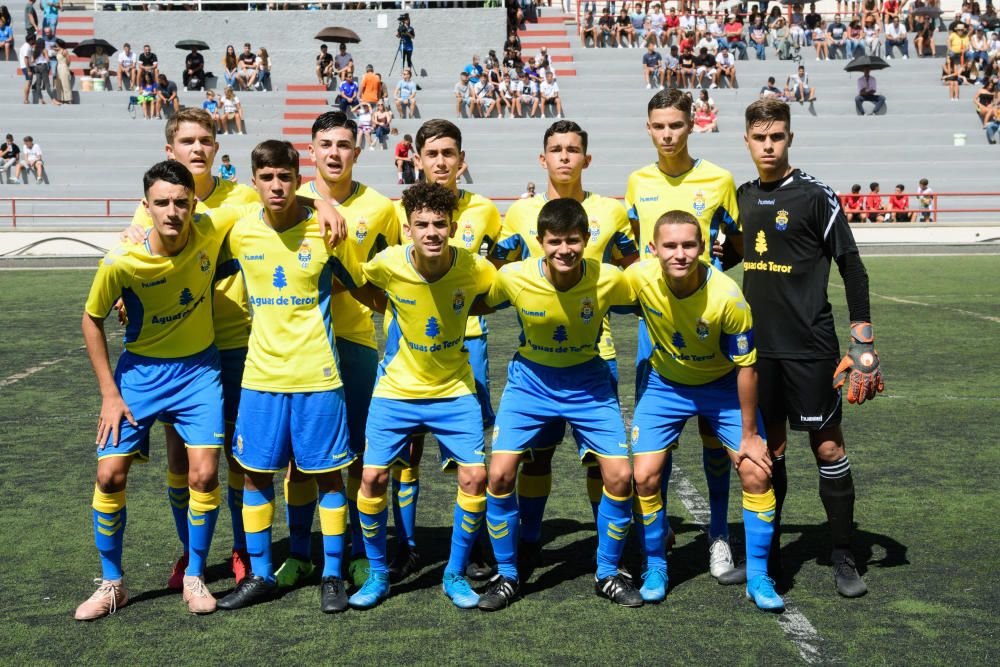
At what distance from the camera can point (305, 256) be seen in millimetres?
5391

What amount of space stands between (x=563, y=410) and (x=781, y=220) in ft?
4.69

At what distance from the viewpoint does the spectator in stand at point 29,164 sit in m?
30.2

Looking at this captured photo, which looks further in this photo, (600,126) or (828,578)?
(600,126)

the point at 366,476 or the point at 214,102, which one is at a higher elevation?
the point at 214,102

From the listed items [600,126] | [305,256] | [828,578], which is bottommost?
[828,578]

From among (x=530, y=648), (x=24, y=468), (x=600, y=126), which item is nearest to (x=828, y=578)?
(x=530, y=648)

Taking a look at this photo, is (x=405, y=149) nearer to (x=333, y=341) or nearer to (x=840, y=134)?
(x=840, y=134)

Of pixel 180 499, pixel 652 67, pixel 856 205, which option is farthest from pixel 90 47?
pixel 180 499

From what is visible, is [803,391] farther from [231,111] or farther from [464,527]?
[231,111]

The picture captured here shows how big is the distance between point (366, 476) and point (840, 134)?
2995cm

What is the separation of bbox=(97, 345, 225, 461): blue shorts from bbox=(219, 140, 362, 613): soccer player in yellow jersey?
148mm

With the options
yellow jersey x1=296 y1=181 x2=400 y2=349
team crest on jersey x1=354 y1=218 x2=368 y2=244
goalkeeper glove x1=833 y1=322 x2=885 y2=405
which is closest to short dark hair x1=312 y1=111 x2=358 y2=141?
yellow jersey x1=296 y1=181 x2=400 y2=349

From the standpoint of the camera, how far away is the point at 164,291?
5293 mm

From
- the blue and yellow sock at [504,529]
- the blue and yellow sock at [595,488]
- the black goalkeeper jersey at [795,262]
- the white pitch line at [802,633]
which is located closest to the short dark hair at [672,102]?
the black goalkeeper jersey at [795,262]
